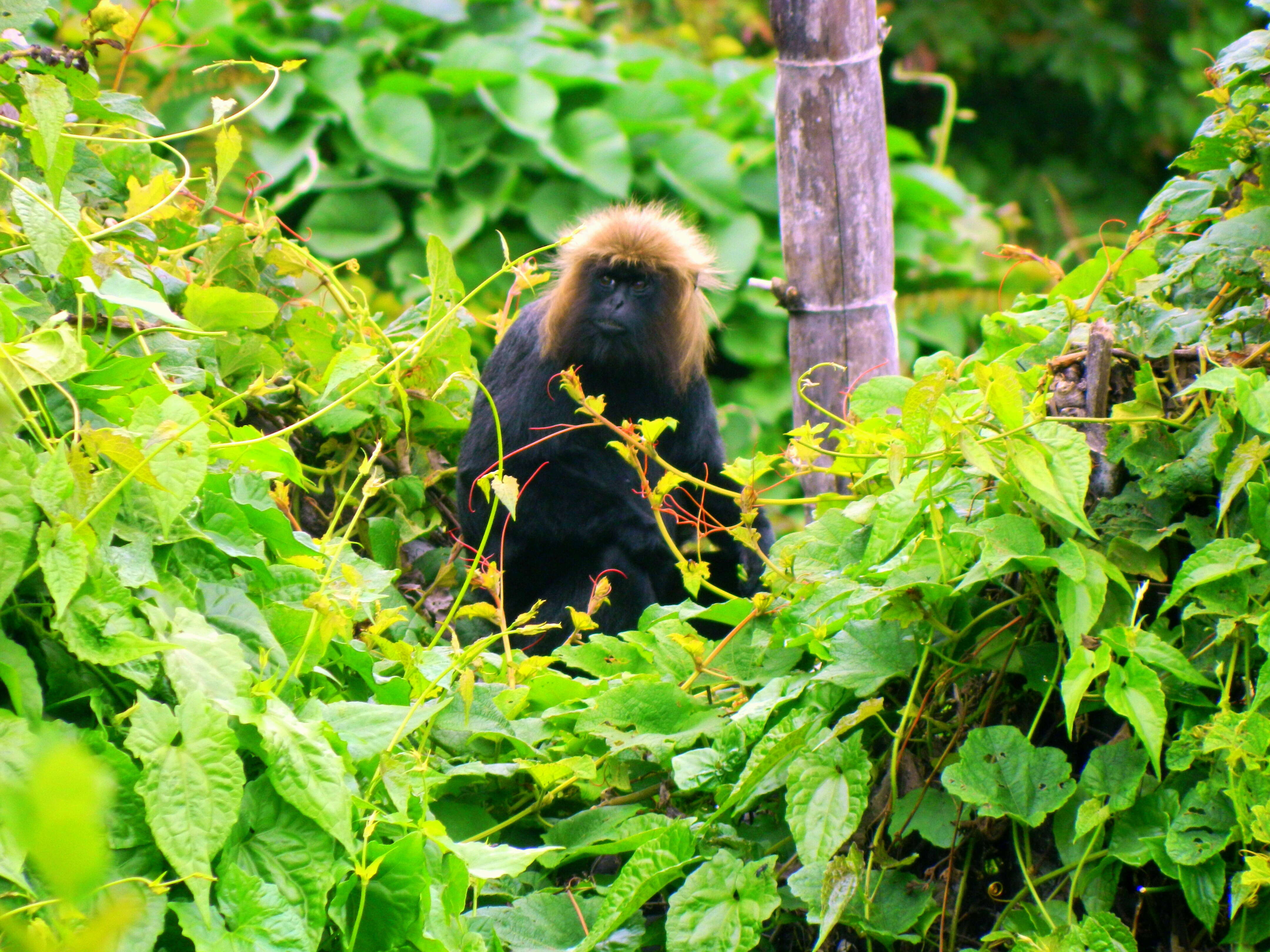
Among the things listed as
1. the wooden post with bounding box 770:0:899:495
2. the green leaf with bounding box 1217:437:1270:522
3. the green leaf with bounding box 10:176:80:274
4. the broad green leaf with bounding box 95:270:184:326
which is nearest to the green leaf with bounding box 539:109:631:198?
the wooden post with bounding box 770:0:899:495

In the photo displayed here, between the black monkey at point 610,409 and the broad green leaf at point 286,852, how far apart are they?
1.59m

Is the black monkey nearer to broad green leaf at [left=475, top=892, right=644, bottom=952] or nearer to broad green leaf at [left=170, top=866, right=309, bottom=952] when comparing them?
broad green leaf at [left=475, top=892, right=644, bottom=952]

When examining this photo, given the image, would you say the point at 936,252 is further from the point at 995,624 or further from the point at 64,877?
the point at 64,877

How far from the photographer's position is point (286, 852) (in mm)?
1019

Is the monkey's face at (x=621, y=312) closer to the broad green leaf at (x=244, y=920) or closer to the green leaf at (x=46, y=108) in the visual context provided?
the green leaf at (x=46, y=108)

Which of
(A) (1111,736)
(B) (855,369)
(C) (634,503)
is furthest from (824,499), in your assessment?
(C) (634,503)

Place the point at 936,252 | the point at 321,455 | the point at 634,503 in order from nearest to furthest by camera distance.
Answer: the point at 321,455 < the point at 634,503 < the point at 936,252

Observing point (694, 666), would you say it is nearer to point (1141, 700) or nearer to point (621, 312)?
point (1141, 700)

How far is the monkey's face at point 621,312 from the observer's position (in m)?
2.72

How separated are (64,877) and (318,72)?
590 centimetres

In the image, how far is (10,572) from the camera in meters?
0.93

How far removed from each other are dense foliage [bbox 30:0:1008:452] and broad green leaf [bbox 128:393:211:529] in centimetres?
409

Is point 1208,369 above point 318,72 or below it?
below

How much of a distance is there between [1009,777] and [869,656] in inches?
7.2
